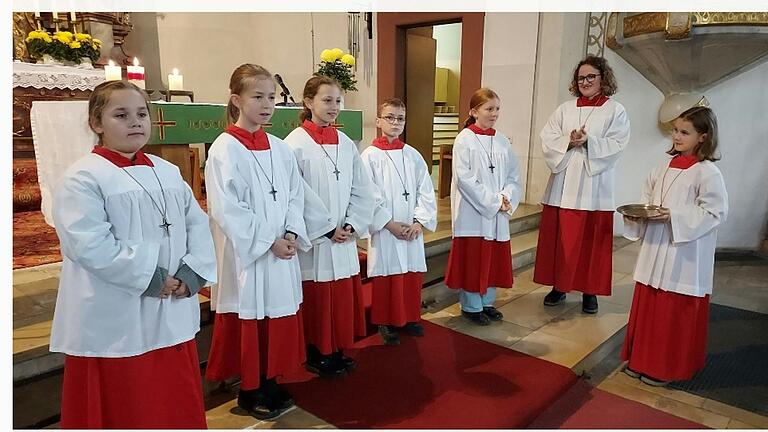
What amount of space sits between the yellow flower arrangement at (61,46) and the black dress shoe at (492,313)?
4.25 meters

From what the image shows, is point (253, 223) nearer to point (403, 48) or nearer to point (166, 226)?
point (166, 226)

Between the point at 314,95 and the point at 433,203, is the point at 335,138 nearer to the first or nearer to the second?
the point at 314,95

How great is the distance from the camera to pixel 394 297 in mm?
3230

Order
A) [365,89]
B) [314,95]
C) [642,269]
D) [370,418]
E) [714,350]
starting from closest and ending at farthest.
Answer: [370,418] → [314,95] → [642,269] → [714,350] → [365,89]

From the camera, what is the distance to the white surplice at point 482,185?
3.41 meters

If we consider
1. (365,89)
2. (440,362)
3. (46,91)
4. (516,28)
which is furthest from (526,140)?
(46,91)

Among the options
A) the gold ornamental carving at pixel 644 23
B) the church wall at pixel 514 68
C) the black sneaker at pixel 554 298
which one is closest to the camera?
the black sneaker at pixel 554 298

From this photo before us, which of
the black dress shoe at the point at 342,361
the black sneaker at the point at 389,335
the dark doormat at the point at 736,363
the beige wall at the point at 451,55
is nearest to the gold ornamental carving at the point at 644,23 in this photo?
the dark doormat at the point at 736,363

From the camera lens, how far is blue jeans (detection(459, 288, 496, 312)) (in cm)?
375

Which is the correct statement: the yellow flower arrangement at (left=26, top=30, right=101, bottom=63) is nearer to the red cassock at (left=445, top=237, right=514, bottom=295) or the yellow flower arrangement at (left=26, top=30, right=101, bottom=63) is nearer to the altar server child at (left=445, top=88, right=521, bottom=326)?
the altar server child at (left=445, top=88, right=521, bottom=326)

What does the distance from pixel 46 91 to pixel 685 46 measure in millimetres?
5773

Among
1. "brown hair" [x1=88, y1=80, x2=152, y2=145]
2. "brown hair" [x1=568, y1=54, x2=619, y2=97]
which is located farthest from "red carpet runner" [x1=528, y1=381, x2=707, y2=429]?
Result: "brown hair" [x1=88, y1=80, x2=152, y2=145]

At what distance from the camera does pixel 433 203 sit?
3289 mm

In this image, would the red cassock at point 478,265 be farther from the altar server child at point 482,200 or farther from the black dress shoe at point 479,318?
the black dress shoe at point 479,318
